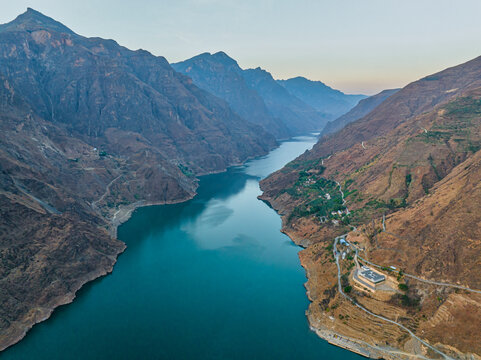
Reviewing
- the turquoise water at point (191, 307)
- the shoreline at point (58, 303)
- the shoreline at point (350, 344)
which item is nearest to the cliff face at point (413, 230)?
the shoreline at point (350, 344)

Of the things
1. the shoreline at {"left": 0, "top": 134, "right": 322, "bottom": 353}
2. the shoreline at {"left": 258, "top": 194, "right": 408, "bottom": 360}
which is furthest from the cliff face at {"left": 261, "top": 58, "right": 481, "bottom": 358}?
the shoreline at {"left": 0, "top": 134, "right": 322, "bottom": 353}

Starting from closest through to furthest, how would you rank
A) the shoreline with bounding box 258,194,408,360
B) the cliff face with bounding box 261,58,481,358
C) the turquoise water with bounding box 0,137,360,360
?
the shoreline with bounding box 258,194,408,360 → the turquoise water with bounding box 0,137,360,360 → the cliff face with bounding box 261,58,481,358

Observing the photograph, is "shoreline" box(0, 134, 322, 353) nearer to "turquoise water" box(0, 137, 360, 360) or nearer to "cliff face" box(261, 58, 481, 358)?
"turquoise water" box(0, 137, 360, 360)

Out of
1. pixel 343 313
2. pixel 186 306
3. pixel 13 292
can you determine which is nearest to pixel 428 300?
pixel 343 313

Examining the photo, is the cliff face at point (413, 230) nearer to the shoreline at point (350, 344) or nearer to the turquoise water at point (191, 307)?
the shoreline at point (350, 344)

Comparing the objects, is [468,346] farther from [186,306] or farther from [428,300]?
[186,306]

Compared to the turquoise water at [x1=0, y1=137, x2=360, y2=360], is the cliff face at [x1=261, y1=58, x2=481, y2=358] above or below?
above
